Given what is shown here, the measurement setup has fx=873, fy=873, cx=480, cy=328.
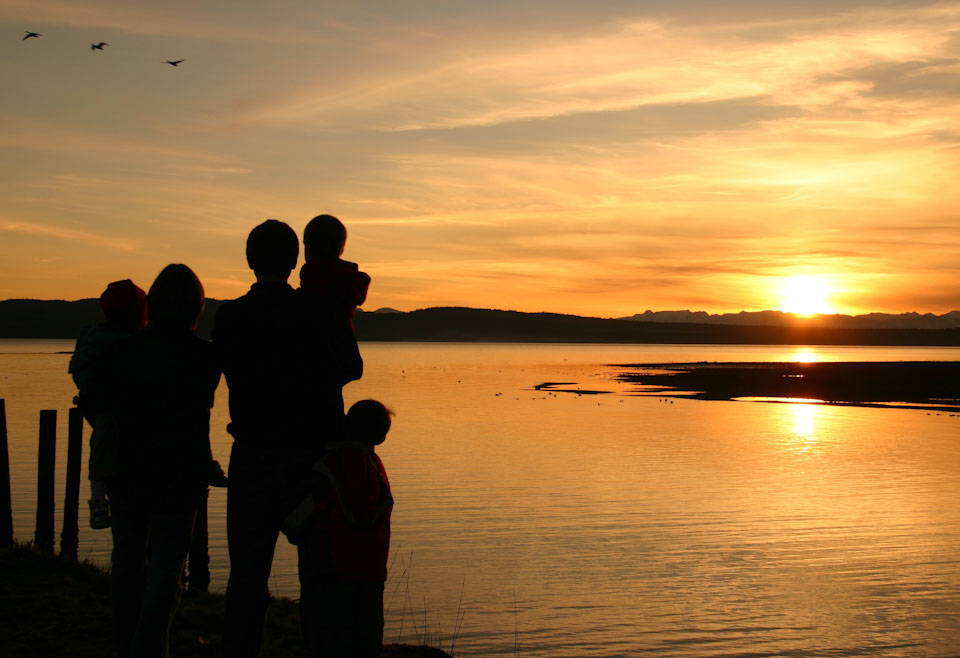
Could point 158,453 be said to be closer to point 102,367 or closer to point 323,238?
point 102,367

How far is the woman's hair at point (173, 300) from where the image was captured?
506 cm

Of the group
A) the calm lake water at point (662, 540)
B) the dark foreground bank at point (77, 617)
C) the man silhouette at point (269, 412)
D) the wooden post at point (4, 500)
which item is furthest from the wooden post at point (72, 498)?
the man silhouette at point (269, 412)

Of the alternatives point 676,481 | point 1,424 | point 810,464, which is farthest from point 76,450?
point 810,464

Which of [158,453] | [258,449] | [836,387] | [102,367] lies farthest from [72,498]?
[836,387]

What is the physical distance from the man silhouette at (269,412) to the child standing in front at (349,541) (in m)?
0.09

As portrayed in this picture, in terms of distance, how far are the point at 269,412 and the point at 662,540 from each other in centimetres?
1163

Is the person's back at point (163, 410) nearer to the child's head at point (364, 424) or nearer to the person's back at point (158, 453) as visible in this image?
the person's back at point (158, 453)

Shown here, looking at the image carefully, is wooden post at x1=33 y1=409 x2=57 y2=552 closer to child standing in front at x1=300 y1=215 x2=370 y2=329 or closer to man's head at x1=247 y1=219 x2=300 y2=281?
man's head at x1=247 y1=219 x2=300 y2=281

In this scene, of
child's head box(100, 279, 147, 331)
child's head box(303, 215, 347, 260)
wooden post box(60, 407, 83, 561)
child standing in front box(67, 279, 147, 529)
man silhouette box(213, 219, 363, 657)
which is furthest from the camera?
wooden post box(60, 407, 83, 561)

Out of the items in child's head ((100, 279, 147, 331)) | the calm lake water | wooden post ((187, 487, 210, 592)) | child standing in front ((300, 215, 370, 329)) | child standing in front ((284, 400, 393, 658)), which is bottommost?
the calm lake water

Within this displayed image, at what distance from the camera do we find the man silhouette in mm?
4668

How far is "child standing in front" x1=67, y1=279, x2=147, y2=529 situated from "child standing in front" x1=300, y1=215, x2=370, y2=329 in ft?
4.47

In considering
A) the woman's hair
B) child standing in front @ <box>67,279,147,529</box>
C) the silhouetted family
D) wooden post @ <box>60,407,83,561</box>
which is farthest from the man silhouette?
wooden post @ <box>60,407,83,561</box>

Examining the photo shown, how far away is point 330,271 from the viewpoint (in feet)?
15.9
